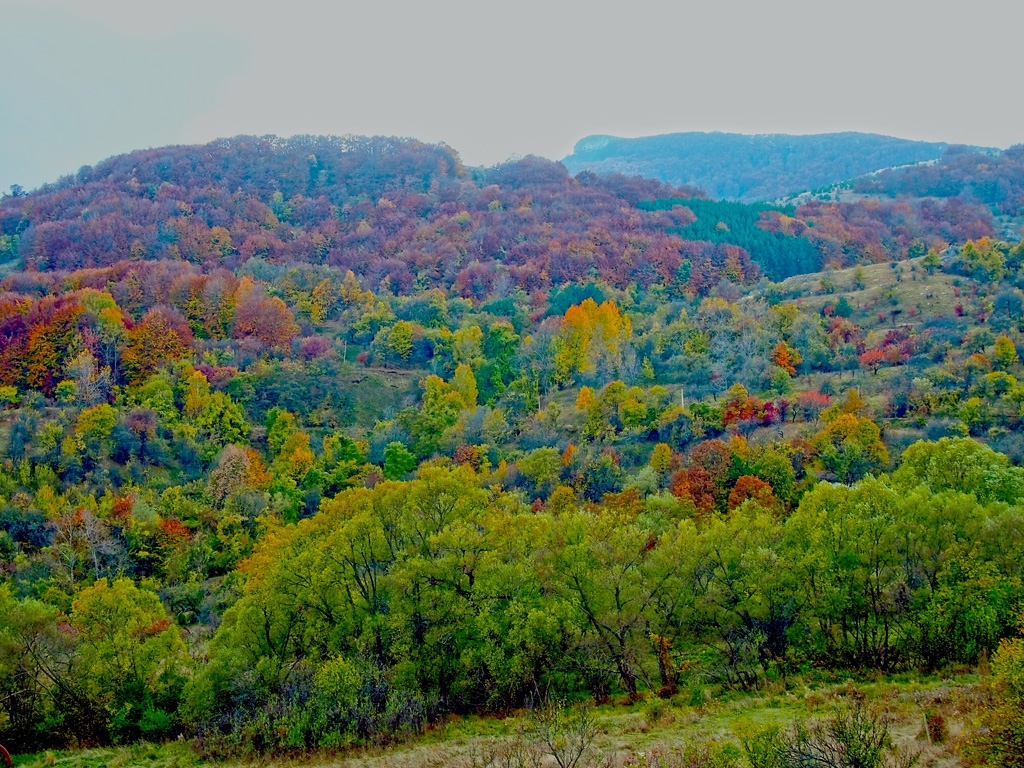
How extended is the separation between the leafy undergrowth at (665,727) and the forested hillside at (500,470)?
0.45 meters

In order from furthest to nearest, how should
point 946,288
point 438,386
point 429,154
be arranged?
1. point 429,154
2. point 946,288
3. point 438,386

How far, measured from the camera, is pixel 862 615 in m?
27.2

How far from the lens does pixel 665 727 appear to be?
899 inches

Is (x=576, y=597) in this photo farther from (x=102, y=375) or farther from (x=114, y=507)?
(x=102, y=375)

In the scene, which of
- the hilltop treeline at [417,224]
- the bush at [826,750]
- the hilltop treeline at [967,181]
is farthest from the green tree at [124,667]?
the hilltop treeline at [967,181]

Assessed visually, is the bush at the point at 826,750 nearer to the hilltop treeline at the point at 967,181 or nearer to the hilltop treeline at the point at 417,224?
the hilltop treeline at the point at 417,224

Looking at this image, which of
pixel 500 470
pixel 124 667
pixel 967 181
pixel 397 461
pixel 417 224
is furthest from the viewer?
pixel 967 181

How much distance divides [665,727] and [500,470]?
37.1 metres

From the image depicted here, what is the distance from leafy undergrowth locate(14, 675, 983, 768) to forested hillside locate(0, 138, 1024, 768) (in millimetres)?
448

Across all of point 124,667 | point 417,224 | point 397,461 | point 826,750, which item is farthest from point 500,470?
point 417,224

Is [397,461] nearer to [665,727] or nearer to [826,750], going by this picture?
[665,727]

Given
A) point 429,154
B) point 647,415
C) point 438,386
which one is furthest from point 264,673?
point 429,154

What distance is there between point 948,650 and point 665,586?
9903 millimetres

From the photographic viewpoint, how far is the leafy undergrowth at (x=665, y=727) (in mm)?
19797
